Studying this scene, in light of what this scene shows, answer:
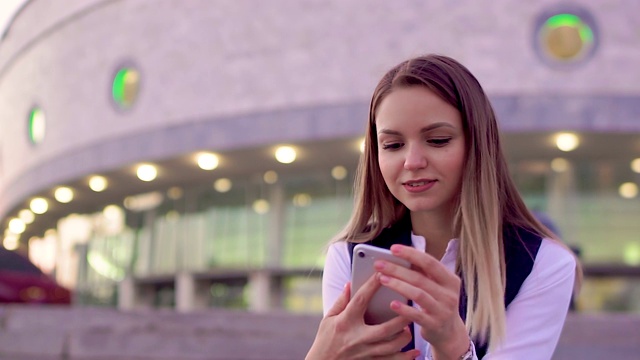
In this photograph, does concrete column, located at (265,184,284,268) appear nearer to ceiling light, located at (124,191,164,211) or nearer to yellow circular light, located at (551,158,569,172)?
ceiling light, located at (124,191,164,211)

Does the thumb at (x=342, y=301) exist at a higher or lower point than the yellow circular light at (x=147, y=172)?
lower

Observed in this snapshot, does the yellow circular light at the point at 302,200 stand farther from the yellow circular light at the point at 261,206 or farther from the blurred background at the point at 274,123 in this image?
the yellow circular light at the point at 261,206

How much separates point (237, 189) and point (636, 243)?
9.04 metres

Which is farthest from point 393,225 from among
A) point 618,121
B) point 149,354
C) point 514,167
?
point 514,167

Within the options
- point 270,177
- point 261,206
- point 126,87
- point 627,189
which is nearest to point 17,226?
point 126,87

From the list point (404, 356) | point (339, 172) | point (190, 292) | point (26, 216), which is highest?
point (26, 216)

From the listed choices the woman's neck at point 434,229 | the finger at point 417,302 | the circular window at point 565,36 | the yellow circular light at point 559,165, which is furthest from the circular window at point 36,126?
the finger at point 417,302

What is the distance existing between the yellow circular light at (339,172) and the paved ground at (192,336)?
36.3 ft

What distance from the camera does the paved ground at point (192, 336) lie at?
678 centimetres

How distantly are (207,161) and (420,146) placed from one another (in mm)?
15746

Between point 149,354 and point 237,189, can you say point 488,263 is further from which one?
point 237,189

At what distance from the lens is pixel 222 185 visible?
20.2 metres

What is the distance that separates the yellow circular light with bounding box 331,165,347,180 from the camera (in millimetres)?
18641

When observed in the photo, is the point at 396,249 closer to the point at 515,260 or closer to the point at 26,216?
the point at 515,260
